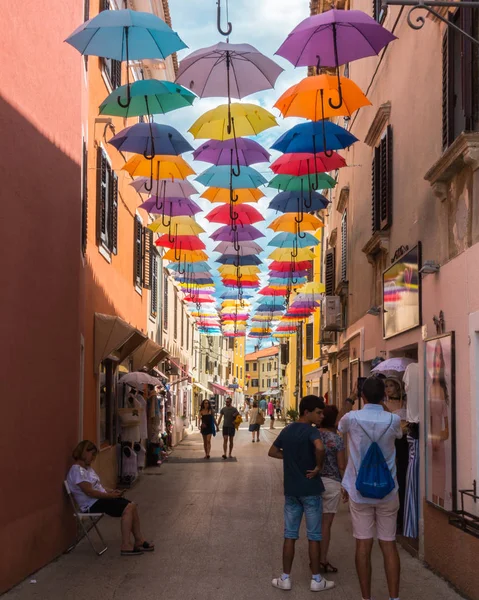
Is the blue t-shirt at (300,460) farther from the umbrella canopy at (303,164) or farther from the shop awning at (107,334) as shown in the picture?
the umbrella canopy at (303,164)

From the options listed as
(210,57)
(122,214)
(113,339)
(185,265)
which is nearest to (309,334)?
(185,265)

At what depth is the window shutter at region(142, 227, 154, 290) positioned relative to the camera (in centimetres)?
2167

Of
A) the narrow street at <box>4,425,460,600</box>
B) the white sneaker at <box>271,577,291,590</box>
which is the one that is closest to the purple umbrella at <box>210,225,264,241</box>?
the narrow street at <box>4,425,460,600</box>

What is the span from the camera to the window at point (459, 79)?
7.73m

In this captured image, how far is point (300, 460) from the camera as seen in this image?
797 cm

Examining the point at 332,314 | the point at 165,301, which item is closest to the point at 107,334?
Result: the point at 332,314

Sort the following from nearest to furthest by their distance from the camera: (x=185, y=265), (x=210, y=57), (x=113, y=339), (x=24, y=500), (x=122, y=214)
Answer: (x=24, y=500), (x=210, y=57), (x=113, y=339), (x=122, y=214), (x=185, y=265)

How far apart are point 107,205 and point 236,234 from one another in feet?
14.7

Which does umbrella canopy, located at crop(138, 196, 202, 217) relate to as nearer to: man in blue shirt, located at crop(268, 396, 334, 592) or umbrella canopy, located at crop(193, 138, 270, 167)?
umbrella canopy, located at crop(193, 138, 270, 167)

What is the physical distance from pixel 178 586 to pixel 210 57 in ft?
21.2

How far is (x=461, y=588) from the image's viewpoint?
25.3 feet

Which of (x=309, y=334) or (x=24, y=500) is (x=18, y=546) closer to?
(x=24, y=500)

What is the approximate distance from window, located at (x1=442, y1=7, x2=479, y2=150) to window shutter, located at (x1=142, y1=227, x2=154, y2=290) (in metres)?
13.5

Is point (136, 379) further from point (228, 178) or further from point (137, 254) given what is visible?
point (228, 178)
